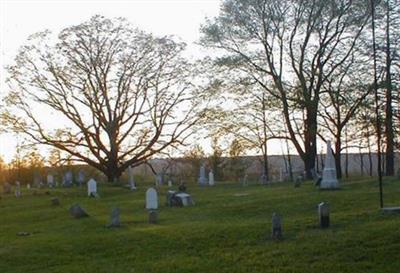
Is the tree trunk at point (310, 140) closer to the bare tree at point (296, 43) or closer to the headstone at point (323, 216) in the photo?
the bare tree at point (296, 43)

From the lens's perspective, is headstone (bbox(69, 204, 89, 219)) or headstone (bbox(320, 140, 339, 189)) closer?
headstone (bbox(69, 204, 89, 219))

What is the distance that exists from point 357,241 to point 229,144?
32.9 m

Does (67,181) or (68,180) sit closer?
(67,181)

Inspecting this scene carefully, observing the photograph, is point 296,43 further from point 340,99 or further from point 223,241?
point 223,241

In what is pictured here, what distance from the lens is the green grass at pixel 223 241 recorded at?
11.5m

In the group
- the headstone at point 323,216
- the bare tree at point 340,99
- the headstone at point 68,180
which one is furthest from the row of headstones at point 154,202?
the headstone at point 68,180

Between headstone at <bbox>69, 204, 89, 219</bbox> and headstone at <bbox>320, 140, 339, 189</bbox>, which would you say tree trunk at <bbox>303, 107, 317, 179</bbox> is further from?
headstone at <bbox>69, 204, 89, 219</bbox>

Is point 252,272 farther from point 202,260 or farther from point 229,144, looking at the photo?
point 229,144

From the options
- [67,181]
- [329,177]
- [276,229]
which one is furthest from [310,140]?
[276,229]

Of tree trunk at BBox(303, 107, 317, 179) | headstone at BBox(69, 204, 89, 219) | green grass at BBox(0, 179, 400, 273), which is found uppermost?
tree trunk at BBox(303, 107, 317, 179)

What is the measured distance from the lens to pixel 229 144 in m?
45.2

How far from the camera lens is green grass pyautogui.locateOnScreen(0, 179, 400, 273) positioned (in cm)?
1147

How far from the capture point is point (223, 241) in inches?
539

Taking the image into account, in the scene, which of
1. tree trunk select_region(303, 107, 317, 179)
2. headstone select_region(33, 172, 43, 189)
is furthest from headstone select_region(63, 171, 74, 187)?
tree trunk select_region(303, 107, 317, 179)
